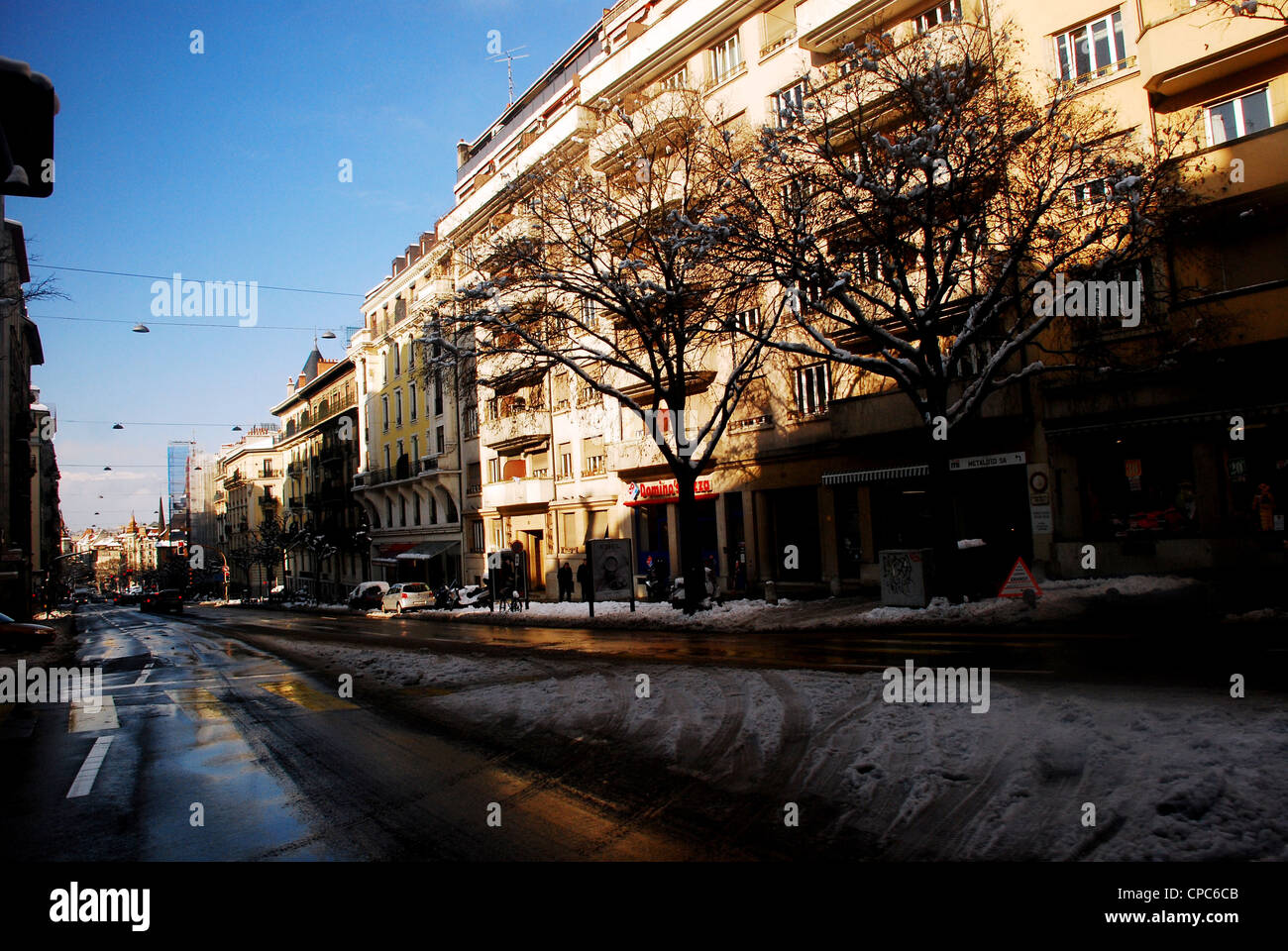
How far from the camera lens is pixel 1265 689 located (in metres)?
7.35

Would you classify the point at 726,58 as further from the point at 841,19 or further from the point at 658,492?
the point at 658,492

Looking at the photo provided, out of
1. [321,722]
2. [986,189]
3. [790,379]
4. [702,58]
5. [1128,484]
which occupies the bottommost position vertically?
[321,722]

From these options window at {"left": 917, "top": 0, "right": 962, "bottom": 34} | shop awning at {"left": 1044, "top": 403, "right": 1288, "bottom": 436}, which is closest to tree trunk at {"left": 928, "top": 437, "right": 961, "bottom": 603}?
shop awning at {"left": 1044, "top": 403, "right": 1288, "bottom": 436}

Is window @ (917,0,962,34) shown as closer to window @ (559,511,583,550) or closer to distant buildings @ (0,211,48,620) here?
window @ (559,511,583,550)

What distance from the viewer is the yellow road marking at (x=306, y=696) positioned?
1031cm

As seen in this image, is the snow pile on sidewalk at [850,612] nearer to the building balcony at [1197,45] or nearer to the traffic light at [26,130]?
the building balcony at [1197,45]

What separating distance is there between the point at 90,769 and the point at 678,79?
98.7 ft

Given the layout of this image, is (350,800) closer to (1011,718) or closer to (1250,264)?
(1011,718)

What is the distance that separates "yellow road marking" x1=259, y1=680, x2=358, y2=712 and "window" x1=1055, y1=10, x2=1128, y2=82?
21424 mm

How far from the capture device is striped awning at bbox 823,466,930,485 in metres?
22.6

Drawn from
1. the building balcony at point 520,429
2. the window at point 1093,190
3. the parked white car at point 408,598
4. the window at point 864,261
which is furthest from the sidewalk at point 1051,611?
the parked white car at point 408,598

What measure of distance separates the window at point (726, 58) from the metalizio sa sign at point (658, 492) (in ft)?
50.4

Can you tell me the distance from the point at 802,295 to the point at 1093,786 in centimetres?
1338
